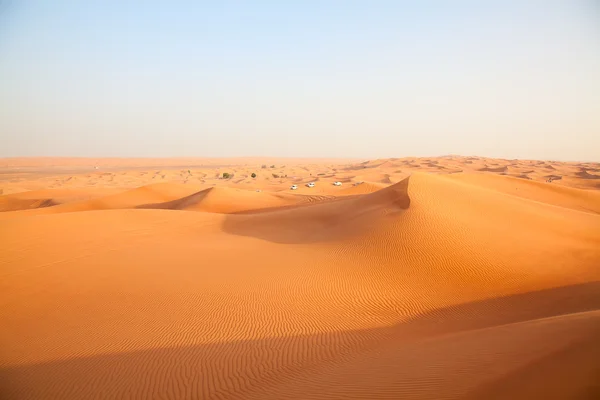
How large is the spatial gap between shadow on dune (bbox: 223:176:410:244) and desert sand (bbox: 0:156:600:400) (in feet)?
0.35

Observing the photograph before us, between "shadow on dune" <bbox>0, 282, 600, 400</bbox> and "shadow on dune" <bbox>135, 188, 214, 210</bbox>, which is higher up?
"shadow on dune" <bbox>0, 282, 600, 400</bbox>

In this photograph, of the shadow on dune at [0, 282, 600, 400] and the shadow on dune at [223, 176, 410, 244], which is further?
the shadow on dune at [223, 176, 410, 244]

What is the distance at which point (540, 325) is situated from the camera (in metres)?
5.20

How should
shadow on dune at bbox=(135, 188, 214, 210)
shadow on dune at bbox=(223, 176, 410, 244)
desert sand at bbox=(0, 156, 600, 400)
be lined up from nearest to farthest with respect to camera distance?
1. desert sand at bbox=(0, 156, 600, 400)
2. shadow on dune at bbox=(223, 176, 410, 244)
3. shadow on dune at bbox=(135, 188, 214, 210)

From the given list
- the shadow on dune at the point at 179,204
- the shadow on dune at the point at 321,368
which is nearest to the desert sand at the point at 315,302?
the shadow on dune at the point at 321,368

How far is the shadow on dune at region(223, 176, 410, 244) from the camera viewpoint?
1385 centimetres

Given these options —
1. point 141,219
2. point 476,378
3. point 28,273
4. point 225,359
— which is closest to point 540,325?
point 476,378

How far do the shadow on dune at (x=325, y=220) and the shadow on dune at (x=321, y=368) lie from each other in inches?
249

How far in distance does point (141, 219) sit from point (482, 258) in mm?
13125

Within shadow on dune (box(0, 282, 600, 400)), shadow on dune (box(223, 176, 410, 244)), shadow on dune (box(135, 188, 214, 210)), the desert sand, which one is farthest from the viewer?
shadow on dune (box(135, 188, 214, 210))

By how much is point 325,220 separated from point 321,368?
1047cm

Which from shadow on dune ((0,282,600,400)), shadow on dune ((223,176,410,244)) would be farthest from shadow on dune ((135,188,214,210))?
shadow on dune ((0,282,600,400))

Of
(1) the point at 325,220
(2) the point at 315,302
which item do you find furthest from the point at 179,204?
(2) the point at 315,302

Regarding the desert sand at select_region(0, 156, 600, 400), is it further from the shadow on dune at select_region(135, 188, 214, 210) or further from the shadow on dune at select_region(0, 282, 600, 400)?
the shadow on dune at select_region(135, 188, 214, 210)
